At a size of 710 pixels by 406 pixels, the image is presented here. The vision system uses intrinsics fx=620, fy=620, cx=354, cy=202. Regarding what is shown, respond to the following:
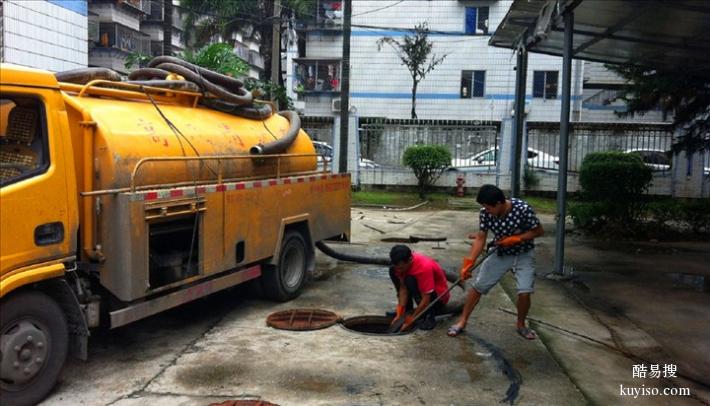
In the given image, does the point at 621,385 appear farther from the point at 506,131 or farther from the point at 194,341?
the point at 506,131

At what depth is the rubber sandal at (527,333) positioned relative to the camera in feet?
19.5

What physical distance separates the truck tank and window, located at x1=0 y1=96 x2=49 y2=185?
47 centimetres

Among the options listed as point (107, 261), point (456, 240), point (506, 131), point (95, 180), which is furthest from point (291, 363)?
point (506, 131)

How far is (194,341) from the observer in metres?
5.66

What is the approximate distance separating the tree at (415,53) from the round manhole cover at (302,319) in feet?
71.9

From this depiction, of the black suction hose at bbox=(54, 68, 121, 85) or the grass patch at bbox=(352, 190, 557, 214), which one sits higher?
the black suction hose at bbox=(54, 68, 121, 85)

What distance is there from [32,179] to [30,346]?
1107 mm

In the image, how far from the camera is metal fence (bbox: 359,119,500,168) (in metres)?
20.0

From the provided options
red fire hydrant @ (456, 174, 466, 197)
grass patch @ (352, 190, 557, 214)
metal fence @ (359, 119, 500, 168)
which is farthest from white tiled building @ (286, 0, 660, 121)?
grass patch @ (352, 190, 557, 214)

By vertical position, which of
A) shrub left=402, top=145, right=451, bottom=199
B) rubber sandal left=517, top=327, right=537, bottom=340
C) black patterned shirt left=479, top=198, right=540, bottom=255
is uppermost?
shrub left=402, top=145, right=451, bottom=199

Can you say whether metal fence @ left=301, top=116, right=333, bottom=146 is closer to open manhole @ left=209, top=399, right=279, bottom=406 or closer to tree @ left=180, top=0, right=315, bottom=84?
tree @ left=180, top=0, right=315, bottom=84

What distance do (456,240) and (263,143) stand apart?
5.93 meters

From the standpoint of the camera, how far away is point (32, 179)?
13.5 ft

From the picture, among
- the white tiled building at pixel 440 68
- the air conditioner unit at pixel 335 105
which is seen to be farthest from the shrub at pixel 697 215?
the air conditioner unit at pixel 335 105
